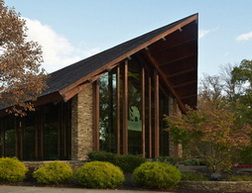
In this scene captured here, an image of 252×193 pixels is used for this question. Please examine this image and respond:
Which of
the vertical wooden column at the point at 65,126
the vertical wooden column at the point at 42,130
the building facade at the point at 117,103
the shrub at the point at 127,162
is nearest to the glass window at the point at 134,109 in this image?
the building facade at the point at 117,103

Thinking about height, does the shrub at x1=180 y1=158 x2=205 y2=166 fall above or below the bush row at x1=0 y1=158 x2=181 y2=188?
below

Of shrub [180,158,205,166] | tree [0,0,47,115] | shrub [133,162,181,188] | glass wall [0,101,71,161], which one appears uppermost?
tree [0,0,47,115]

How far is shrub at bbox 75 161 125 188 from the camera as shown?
11.5 m

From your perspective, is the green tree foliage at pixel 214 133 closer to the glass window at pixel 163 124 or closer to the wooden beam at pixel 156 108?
the wooden beam at pixel 156 108

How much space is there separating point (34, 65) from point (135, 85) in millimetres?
6797

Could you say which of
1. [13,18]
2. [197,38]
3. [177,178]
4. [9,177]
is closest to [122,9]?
[13,18]

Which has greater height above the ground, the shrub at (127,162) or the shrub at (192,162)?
the shrub at (127,162)

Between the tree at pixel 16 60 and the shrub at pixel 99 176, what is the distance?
3970 millimetres

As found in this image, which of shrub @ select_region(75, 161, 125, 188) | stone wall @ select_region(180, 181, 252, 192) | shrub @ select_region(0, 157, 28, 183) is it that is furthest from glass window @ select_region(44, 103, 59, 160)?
stone wall @ select_region(180, 181, 252, 192)

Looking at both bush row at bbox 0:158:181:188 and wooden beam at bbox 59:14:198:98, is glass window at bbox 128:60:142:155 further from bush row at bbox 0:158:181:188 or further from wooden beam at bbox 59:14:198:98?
bush row at bbox 0:158:181:188

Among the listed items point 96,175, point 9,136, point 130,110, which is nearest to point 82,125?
point 130,110

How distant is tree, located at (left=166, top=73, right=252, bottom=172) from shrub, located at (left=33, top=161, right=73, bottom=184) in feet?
13.8

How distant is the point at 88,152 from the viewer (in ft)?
53.4

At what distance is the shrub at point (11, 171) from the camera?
12281mm
